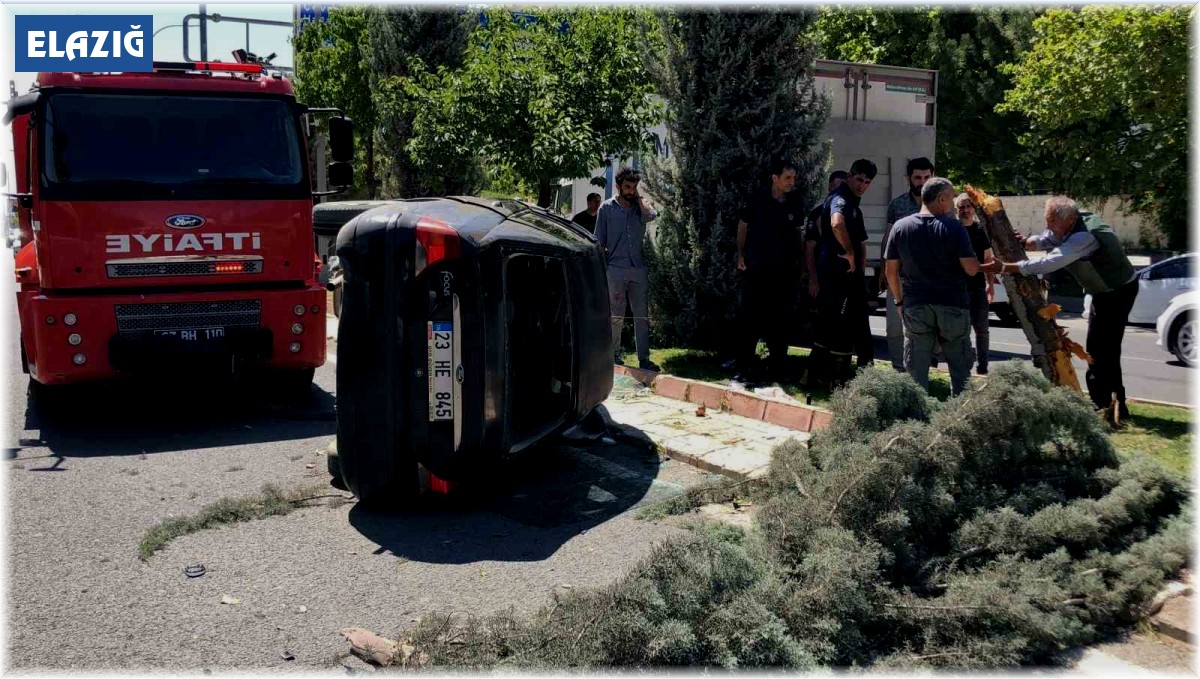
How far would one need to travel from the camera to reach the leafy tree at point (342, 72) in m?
21.8

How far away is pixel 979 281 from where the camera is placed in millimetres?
8664

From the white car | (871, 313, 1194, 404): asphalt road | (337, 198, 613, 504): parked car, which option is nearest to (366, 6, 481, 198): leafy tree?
(871, 313, 1194, 404): asphalt road

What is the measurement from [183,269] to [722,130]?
206 inches

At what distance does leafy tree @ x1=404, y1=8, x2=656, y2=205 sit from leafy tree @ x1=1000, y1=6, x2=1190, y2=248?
10411 mm

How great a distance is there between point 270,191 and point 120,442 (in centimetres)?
228

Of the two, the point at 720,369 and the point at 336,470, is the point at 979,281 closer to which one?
the point at 720,369

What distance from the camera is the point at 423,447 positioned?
5551mm

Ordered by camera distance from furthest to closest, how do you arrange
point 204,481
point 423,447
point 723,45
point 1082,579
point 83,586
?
point 723,45 → point 204,481 → point 423,447 → point 83,586 → point 1082,579

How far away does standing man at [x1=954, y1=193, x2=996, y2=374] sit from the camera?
7562 mm

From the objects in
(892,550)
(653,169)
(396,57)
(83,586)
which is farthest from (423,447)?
(396,57)

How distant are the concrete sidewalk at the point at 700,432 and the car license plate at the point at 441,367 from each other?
1.93 metres

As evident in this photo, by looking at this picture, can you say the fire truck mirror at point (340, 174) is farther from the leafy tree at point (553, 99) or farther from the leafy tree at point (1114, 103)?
the leafy tree at point (1114, 103)

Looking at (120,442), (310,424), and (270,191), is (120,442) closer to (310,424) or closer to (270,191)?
(310,424)

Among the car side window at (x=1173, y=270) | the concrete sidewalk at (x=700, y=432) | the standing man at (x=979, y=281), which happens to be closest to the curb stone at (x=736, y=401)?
the concrete sidewalk at (x=700, y=432)
